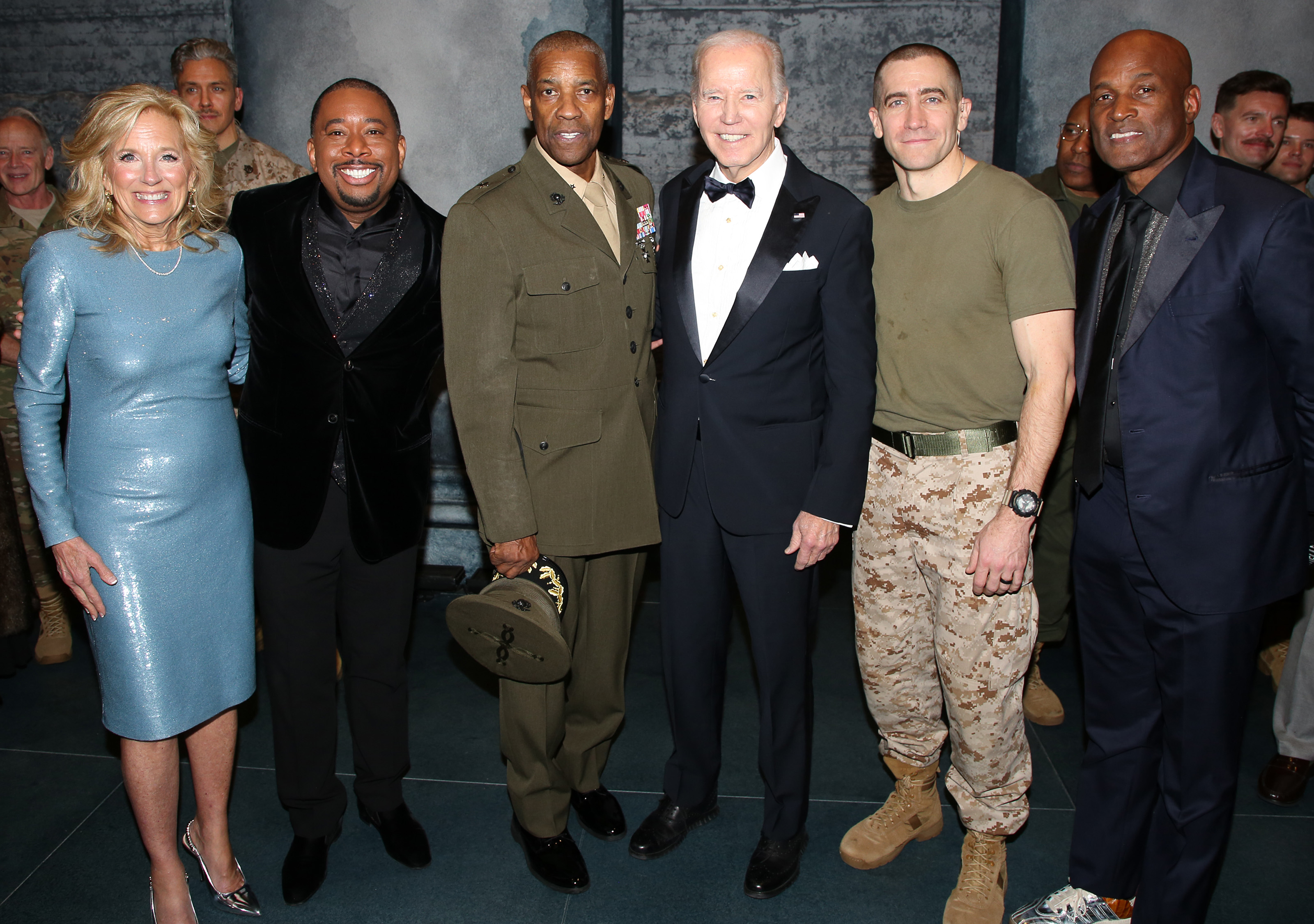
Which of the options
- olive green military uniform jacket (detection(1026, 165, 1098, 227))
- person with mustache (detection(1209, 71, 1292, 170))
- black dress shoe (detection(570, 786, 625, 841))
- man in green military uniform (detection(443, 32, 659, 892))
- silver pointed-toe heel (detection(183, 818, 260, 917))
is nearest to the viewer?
man in green military uniform (detection(443, 32, 659, 892))

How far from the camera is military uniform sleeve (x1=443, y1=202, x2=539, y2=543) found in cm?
242

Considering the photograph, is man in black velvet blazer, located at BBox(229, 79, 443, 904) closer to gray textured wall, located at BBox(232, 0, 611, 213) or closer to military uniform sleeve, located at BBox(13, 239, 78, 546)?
military uniform sleeve, located at BBox(13, 239, 78, 546)

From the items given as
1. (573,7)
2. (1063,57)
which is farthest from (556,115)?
(1063,57)

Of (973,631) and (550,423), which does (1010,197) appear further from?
(550,423)

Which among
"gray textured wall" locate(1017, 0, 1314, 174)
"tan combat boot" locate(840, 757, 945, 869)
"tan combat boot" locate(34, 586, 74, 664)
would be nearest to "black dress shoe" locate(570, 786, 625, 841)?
Result: "tan combat boot" locate(840, 757, 945, 869)

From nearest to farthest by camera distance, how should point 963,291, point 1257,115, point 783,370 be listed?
1. point 963,291
2. point 783,370
3. point 1257,115

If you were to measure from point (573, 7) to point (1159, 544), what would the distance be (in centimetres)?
369

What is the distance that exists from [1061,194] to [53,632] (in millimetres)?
4617

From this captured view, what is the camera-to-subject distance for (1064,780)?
3.29m

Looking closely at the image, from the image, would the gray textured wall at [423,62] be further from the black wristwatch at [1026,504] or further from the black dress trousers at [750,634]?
A: the black wristwatch at [1026,504]

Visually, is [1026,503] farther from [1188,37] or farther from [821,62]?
[1188,37]

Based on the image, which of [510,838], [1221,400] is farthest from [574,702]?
A: [1221,400]

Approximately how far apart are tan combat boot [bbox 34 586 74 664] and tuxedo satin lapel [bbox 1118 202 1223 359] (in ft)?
13.8

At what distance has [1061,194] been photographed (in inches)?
159
